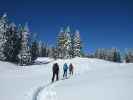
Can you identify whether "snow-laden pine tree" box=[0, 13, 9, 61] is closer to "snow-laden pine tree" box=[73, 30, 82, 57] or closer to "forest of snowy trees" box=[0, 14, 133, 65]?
"forest of snowy trees" box=[0, 14, 133, 65]

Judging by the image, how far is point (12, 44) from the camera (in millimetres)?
77688

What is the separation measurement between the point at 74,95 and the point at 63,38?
78.7 m

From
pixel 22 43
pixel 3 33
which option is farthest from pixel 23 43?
pixel 3 33

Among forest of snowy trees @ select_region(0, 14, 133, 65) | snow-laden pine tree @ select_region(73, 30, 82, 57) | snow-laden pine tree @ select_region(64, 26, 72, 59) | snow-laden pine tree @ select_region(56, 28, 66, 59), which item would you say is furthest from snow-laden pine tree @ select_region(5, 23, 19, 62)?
snow-laden pine tree @ select_region(73, 30, 82, 57)

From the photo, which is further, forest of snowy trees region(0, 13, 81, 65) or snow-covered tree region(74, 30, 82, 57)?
snow-covered tree region(74, 30, 82, 57)

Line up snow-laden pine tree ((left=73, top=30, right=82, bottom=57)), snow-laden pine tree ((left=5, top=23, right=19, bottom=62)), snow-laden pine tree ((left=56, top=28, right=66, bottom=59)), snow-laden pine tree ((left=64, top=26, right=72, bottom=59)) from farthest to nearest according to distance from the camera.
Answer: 1. snow-laden pine tree ((left=56, top=28, right=66, bottom=59))
2. snow-laden pine tree ((left=64, top=26, right=72, bottom=59))
3. snow-laden pine tree ((left=73, top=30, right=82, bottom=57))
4. snow-laden pine tree ((left=5, top=23, right=19, bottom=62))

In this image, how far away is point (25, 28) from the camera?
87625 millimetres

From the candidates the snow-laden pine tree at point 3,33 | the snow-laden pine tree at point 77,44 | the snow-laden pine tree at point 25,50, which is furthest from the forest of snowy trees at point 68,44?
the snow-laden pine tree at point 3,33

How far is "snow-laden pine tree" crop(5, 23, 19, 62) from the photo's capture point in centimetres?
7640

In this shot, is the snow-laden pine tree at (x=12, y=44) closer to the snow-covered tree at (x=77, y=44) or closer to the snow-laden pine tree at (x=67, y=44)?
the snow-laden pine tree at (x=67, y=44)

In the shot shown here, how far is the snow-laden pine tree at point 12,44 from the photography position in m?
76.4

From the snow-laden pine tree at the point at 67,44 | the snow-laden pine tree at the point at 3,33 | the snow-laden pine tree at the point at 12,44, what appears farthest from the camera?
the snow-laden pine tree at the point at 67,44

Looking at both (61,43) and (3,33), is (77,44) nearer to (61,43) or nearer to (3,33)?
(61,43)

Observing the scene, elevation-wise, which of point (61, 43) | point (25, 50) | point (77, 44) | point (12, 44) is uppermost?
point (61, 43)
